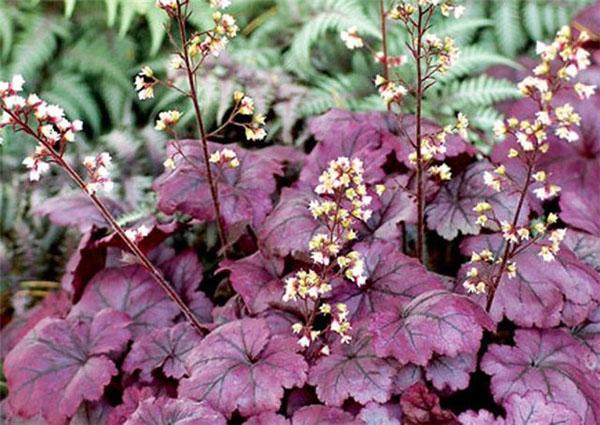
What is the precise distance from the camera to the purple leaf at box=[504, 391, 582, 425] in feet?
4.89

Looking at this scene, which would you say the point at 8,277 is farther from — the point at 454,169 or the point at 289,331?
the point at 454,169

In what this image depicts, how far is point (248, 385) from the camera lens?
5.15 ft

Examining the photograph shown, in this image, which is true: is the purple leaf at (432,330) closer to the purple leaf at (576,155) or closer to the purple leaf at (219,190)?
the purple leaf at (219,190)

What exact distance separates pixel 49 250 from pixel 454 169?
4.50 feet

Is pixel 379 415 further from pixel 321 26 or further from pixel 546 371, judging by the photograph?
pixel 321 26

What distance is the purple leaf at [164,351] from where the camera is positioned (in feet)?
5.69

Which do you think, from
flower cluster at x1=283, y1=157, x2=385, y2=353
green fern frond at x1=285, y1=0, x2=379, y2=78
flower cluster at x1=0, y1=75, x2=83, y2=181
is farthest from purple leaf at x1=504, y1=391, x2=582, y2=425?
green fern frond at x1=285, y1=0, x2=379, y2=78

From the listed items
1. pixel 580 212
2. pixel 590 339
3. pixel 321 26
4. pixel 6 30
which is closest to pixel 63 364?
pixel 590 339

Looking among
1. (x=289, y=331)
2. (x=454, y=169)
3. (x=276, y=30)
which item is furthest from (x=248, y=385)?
Result: (x=276, y=30)

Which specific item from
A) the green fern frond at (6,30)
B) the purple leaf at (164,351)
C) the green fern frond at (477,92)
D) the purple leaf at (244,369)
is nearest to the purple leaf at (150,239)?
the purple leaf at (164,351)

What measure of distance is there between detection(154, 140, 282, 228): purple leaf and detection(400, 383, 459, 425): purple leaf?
0.57 m

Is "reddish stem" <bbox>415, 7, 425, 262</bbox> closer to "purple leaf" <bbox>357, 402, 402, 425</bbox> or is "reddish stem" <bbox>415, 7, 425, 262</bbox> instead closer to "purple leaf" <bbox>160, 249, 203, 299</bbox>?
"purple leaf" <bbox>357, 402, 402, 425</bbox>

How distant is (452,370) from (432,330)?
0.12 meters

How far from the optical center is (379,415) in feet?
5.13
